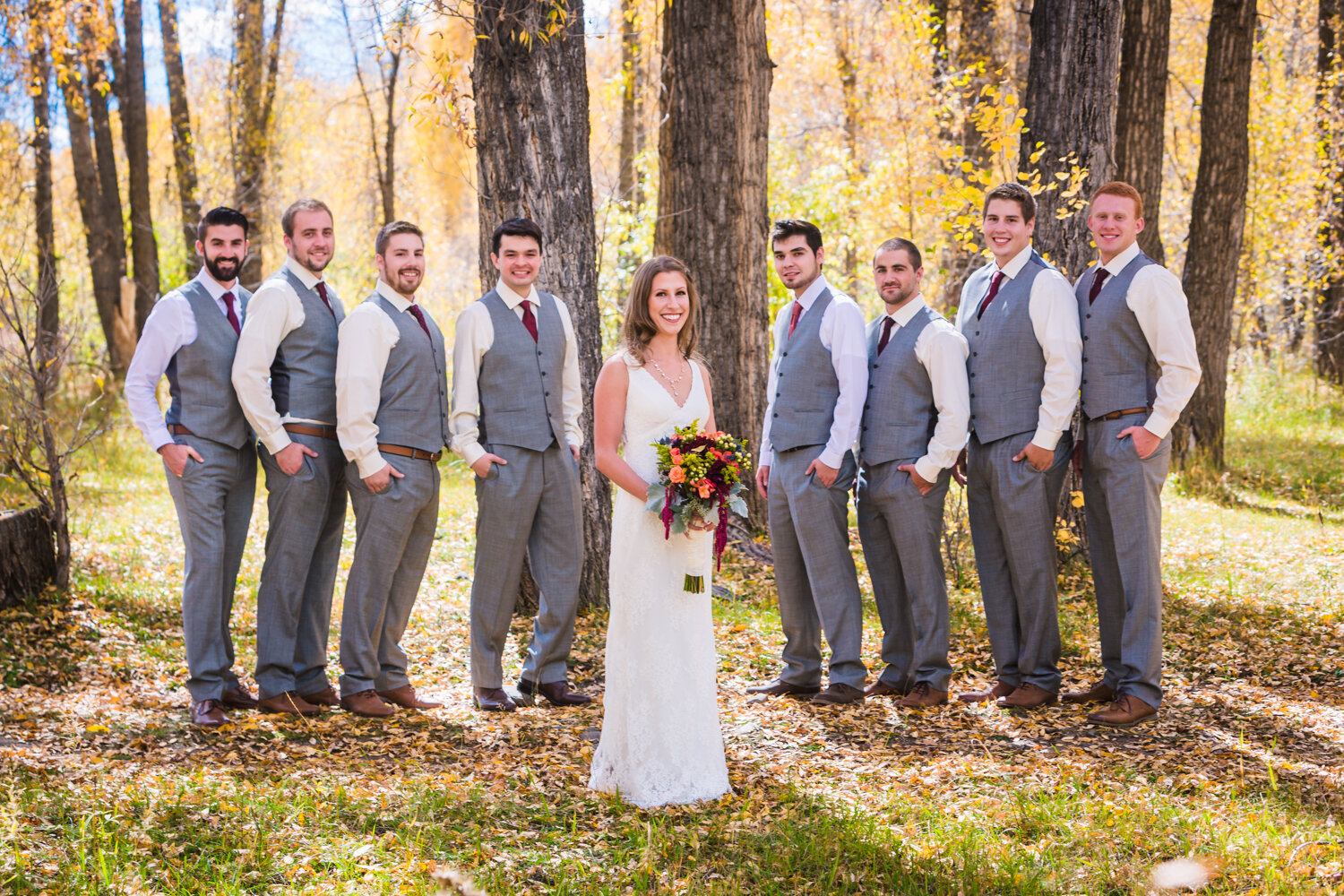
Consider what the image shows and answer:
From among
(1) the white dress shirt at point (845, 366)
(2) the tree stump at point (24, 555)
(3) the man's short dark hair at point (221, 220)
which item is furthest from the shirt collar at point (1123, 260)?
(2) the tree stump at point (24, 555)

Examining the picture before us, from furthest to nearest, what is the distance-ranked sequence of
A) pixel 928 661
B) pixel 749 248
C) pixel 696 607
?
pixel 749 248 → pixel 928 661 → pixel 696 607

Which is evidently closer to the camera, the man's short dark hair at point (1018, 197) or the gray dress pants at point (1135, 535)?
the gray dress pants at point (1135, 535)

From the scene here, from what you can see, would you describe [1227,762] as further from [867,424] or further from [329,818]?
[329,818]

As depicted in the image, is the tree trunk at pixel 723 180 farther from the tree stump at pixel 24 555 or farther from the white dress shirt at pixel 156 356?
the tree stump at pixel 24 555

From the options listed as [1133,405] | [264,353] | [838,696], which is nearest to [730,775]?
[838,696]

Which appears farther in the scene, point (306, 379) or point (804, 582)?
point (804, 582)

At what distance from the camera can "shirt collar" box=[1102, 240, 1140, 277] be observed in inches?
195

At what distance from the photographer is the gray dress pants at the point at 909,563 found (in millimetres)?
5188

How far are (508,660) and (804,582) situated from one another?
1802 millimetres

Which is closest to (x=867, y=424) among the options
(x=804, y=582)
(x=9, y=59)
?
(x=804, y=582)

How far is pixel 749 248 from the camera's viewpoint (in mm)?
8320

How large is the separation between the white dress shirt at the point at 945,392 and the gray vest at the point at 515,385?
1.81 m

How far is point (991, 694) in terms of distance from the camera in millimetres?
5230

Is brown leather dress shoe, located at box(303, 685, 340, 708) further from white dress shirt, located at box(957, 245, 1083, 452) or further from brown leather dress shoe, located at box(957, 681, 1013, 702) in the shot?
white dress shirt, located at box(957, 245, 1083, 452)
